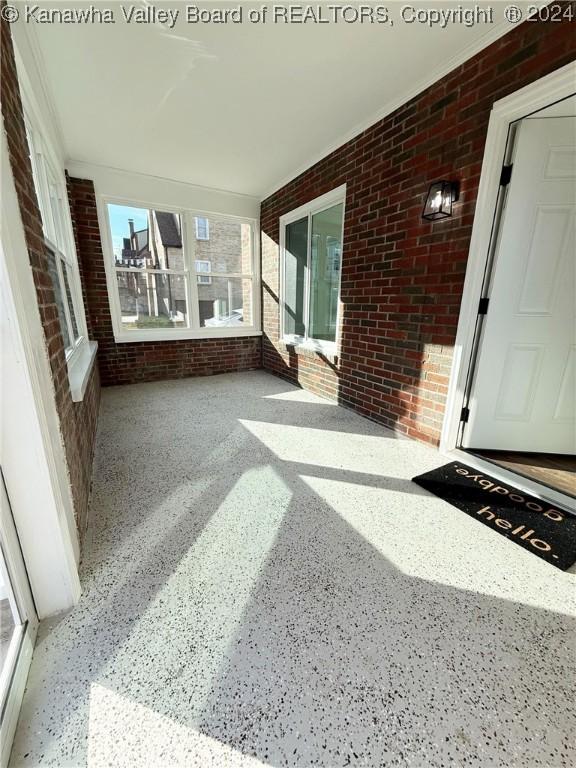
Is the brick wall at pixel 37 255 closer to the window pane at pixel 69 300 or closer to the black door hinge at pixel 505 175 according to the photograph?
the window pane at pixel 69 300

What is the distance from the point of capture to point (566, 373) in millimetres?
2258

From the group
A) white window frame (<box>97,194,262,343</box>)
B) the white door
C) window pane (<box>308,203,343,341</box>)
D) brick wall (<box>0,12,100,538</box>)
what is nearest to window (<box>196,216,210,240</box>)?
white window frame (<box>97,194,262,343</box>)

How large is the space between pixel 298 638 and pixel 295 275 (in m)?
4.00

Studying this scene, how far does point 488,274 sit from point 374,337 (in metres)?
1.08

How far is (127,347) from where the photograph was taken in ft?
14.1

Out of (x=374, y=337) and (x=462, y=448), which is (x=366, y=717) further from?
(x=374, y=337)

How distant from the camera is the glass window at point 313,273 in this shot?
353 cm

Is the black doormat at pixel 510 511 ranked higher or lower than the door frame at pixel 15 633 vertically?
lower

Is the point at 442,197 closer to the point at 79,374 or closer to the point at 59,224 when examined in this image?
the point at 79,374

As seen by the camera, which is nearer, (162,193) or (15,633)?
(15,633)

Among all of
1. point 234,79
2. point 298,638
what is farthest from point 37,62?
point 298,638

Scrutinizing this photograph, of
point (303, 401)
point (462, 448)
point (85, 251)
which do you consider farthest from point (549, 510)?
point (85, 251)

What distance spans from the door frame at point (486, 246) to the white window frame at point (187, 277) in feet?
11.2

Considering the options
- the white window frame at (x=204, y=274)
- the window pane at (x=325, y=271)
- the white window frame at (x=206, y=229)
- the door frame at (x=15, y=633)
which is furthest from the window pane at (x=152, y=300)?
the door frame at (x=15, y=633)
